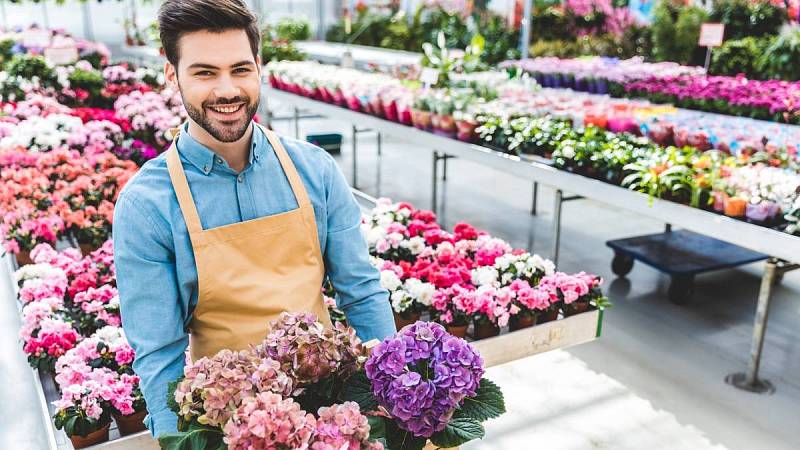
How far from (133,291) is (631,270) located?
405cm

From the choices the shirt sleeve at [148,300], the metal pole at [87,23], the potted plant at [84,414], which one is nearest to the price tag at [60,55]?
the potted plant at [84,414]

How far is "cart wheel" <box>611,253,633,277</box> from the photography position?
15.3ft

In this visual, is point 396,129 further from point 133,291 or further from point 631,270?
point 133,291

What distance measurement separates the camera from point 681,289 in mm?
4227

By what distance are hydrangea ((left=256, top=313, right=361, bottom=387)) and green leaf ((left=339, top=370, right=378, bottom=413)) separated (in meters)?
0.02

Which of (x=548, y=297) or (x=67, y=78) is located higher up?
(x=67, y=78)

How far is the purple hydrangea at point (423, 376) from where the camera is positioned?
3.50ft

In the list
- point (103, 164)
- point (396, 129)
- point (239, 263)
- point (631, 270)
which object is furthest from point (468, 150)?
point (239, 263)

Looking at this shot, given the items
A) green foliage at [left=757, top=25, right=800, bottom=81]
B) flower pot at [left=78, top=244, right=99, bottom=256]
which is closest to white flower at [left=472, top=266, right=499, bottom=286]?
flower pot at [left=78, top=244, right=99, bottom=256]

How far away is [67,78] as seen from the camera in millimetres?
6754

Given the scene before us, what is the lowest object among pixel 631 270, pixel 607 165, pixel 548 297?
pixel 631 270

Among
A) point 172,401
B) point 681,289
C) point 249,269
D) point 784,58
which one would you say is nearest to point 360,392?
point 172,401

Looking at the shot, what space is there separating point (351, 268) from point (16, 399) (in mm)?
1474

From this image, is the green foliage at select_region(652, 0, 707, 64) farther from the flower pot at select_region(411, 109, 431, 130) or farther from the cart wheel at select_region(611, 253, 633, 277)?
the cart wheel at select_region(611, 253, 633, 277)
